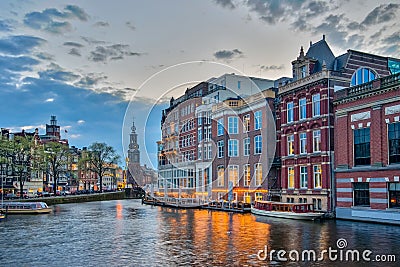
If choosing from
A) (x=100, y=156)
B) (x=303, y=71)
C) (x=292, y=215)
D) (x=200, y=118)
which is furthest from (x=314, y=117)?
(x=100, y=156)

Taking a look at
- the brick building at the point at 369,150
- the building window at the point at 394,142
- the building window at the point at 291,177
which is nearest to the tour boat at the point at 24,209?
the building window at the point at 291,177

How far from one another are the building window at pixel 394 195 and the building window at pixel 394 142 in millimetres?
2394

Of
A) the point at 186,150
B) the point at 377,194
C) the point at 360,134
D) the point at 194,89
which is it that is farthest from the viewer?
the point at 194,89

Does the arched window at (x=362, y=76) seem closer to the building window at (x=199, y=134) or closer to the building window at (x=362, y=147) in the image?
the building window at (x=362, y=147)

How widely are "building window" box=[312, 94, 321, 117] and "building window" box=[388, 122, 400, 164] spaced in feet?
35.8

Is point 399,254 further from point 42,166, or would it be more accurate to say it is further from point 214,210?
point 42,166

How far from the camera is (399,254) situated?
27219mm

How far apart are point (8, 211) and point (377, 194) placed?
52129mm

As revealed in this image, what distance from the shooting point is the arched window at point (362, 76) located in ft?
180

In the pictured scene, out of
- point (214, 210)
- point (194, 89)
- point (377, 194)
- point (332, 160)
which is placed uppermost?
point (194, 89)

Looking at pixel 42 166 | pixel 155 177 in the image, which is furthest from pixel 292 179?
pixel 42 166

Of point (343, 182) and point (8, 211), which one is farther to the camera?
point (8, 211)

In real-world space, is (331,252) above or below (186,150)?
below

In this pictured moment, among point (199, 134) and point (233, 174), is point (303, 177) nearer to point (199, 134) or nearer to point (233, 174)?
point (233, 174)
